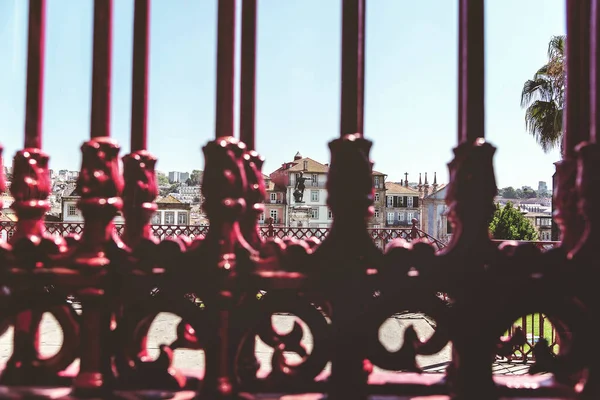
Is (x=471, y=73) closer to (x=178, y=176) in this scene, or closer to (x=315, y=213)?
(x=315, y=213)

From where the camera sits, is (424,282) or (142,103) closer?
(424,282)

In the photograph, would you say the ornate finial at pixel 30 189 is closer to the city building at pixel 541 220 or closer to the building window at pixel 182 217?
the city building at pixel 541 220

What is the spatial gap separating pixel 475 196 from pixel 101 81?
1228mm

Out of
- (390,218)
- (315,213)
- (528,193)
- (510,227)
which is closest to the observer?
(510,227)

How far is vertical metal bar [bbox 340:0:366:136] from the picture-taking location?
143cm

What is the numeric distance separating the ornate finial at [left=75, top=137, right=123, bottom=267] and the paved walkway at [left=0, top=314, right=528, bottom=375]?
12.7ft

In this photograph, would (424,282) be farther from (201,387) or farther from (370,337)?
(201,387)

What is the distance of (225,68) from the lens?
1.47 metres

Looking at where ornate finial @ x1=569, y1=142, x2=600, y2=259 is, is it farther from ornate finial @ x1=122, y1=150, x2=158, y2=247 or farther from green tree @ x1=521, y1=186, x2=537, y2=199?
green tree @ x1=521, y1=186, x2=537, y2=199

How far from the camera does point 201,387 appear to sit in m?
1.44

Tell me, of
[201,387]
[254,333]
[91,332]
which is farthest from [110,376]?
[254,333]

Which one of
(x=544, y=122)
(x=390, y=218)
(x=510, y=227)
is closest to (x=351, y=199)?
(x=544, y=122)

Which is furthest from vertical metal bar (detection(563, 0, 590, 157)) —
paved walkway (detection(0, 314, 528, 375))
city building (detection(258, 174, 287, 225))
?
city building (detection(258, 174, 287, 225))

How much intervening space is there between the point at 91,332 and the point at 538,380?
4.81ft
